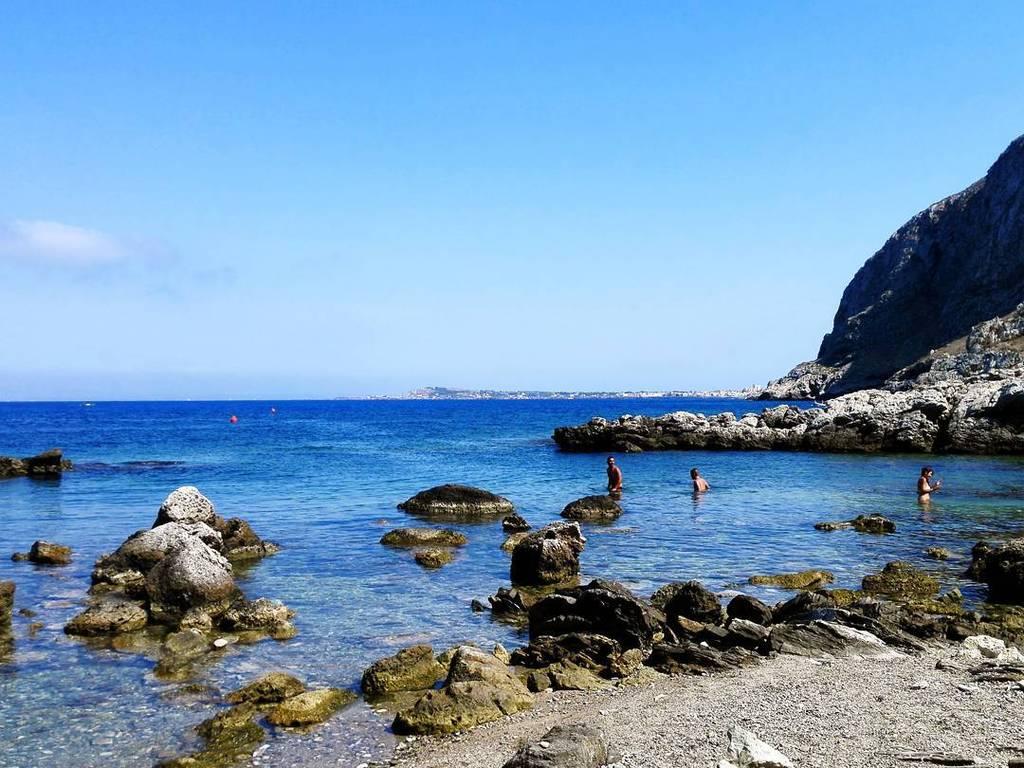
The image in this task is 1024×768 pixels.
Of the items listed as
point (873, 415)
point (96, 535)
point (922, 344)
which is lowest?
point (96, 535)

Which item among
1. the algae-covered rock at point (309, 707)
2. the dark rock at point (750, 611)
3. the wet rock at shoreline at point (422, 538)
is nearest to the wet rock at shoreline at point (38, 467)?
the wet rock at shoreline at point (422, 538)

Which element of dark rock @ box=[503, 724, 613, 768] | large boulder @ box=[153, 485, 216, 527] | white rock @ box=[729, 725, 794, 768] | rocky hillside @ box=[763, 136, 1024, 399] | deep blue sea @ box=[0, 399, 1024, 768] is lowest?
deep blue sea @ box=[0, 399, 1024, 768]

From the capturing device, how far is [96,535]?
29.4 m

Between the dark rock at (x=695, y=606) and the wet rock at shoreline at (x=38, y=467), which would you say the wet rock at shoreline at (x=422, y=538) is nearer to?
the dark rock at (x=695, y=606)

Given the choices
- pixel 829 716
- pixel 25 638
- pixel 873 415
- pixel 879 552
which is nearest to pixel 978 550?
pixel 879 552

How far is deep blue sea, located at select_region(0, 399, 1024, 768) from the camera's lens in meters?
12.4

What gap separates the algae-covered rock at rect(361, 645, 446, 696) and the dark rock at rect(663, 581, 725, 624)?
5.65 meters

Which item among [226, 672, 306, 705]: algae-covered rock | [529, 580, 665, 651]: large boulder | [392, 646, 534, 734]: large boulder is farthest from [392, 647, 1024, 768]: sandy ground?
[226, 672, 306, 705]: algae-covered rock

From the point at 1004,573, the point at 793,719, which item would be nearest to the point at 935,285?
the point at 1004,573

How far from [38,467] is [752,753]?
53.0 meters

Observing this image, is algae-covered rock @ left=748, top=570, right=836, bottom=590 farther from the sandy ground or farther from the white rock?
the white rock

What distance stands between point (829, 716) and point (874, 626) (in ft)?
16.5

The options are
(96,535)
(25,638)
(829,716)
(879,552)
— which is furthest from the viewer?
(96,535)

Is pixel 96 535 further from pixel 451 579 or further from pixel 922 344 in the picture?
pixel 922 344
